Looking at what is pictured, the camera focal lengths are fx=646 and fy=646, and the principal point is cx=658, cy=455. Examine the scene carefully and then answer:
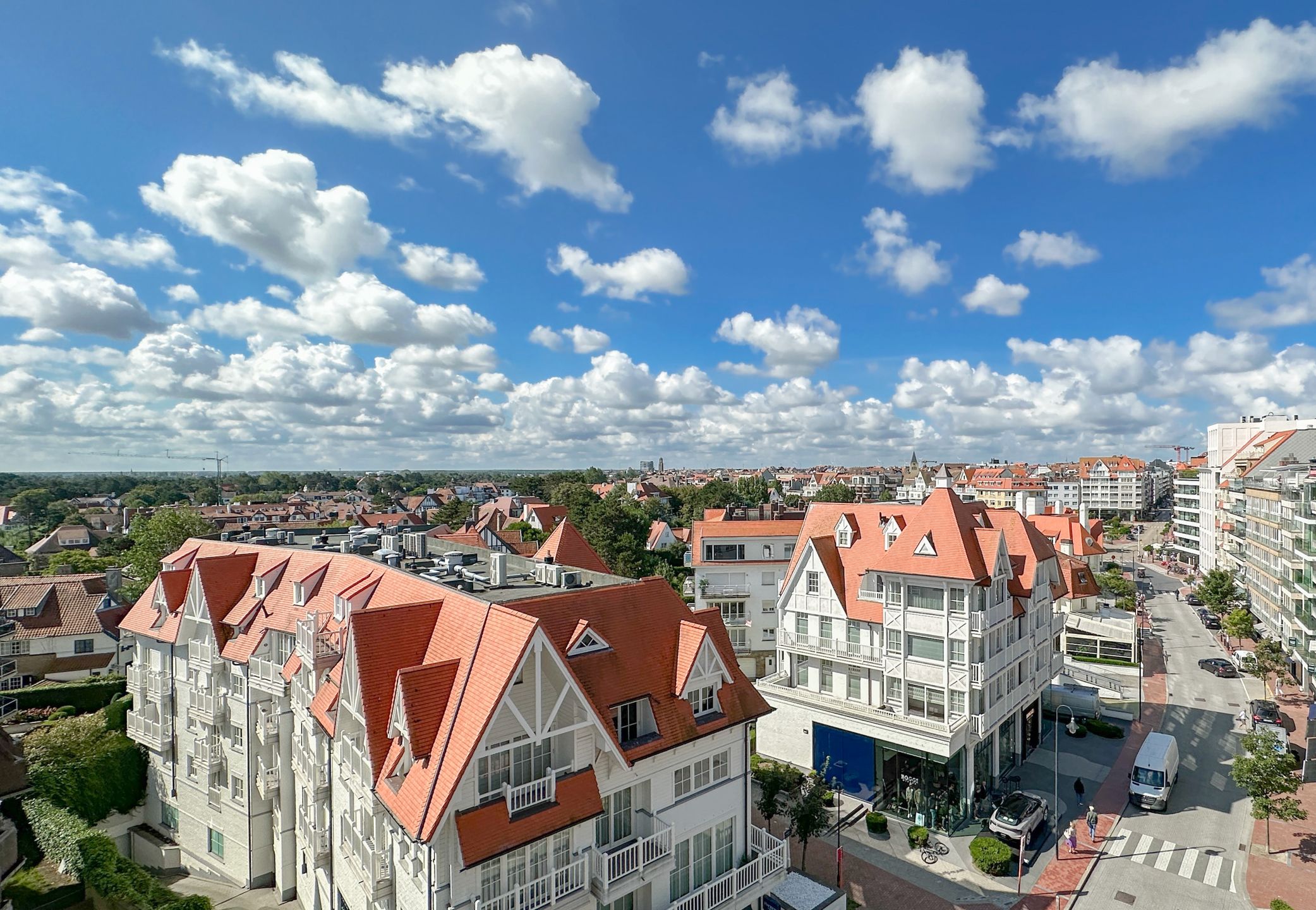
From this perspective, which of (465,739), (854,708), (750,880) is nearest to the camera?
(465,739)

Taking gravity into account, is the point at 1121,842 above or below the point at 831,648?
below

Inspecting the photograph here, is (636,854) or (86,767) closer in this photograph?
(636,854)

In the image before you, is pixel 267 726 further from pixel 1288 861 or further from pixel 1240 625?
pixel 1240 625

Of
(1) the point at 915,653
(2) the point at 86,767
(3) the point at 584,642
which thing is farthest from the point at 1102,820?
(2) the point at 86,767

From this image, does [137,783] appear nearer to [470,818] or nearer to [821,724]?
[470,818]

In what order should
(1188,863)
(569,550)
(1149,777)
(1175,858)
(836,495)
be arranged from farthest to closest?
(836,495)
(569,550)
(1149,777)
(1175,858)
(1188,863)

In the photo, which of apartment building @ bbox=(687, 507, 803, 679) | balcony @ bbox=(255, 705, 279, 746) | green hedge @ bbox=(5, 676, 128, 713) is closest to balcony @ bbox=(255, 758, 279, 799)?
balcony @ bbox=(255, 705, 279, 746)

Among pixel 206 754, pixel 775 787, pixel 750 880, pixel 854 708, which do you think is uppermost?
pixel 206 754
